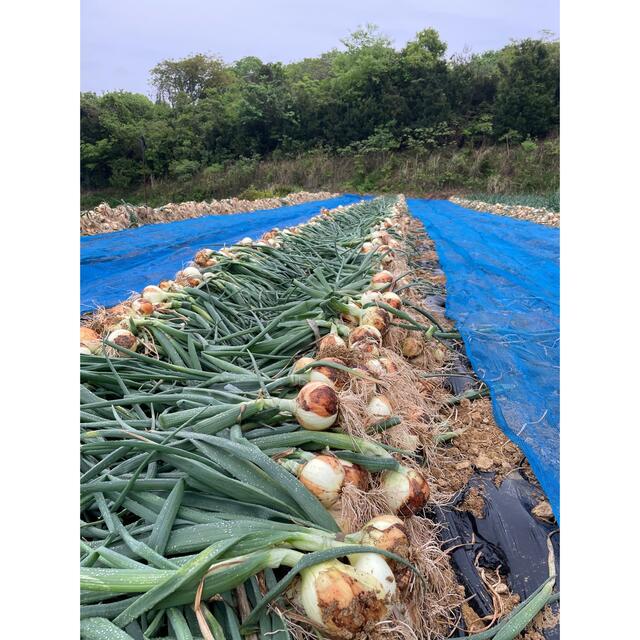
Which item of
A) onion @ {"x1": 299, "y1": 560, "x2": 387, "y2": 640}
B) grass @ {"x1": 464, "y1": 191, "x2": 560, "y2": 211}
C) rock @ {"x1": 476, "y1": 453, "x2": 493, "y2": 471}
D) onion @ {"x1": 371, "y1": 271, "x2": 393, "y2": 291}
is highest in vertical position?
grass @ {"x1": 464, "y1": 191, "x2": 560, "y2": 211}

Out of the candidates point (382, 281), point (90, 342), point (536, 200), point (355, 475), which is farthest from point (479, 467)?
point (536, 200)

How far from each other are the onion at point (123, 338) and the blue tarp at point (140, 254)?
113 centimetres

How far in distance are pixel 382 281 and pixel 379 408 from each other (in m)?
1.37

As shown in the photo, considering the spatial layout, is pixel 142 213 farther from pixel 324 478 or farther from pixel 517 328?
pixel 324 478

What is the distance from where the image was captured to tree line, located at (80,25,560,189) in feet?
63.3

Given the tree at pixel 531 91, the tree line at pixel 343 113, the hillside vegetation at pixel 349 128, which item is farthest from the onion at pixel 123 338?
the tree at pixel 531 91

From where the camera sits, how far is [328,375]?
1479mm

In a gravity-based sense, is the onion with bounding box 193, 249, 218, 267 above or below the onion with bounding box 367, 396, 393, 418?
above

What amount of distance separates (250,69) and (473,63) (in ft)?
35.7

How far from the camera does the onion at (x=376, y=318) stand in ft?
6.91

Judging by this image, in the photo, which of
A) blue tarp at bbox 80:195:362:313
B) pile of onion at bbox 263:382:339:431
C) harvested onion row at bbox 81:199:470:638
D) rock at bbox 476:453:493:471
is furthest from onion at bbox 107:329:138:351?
rock at bbox 476:453:493:471

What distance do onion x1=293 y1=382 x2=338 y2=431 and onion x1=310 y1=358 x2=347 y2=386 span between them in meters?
0.14

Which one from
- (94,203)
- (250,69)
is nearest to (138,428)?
(94,203)

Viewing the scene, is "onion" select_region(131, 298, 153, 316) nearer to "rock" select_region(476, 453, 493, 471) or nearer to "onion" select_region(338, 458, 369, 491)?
"onion" select_region(338, 458, 369, 491)
